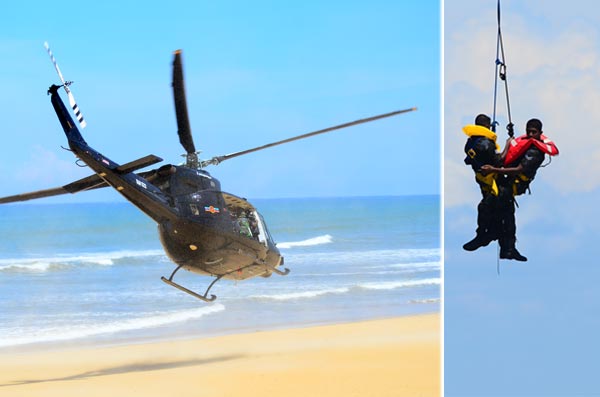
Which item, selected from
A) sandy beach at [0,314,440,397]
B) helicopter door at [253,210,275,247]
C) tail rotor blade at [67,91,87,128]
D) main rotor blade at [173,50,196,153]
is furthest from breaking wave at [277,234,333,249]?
tail rotor blade at [67,91,87,128]

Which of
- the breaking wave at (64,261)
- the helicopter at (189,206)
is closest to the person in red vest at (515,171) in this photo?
the helicopter at (189,206)

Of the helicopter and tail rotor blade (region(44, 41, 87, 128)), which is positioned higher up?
tail rotor blade (region(44, 41, 87, 128))

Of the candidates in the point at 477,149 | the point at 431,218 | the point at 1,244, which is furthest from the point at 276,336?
the point at 431,218

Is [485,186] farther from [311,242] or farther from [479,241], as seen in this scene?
[311,242]

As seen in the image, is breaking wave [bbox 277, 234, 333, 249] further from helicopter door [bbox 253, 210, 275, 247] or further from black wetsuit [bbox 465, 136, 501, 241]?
black wetsuit [bbox 465, 136, 501, 241]

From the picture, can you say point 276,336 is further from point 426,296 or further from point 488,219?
point 488,219

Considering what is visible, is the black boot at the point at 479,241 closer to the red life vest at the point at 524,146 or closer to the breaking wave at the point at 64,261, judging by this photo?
the red life vest at the point at 524,146
